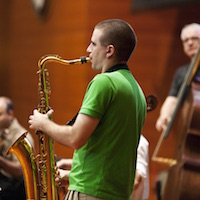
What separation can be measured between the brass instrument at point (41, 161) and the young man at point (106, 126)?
0.34 metres

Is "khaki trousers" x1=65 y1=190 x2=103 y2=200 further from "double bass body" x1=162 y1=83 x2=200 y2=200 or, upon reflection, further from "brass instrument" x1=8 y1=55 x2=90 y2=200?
"double bass body" x1=162 y1=83 x2=200 y2=200

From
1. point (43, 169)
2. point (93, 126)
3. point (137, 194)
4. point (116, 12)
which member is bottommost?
point (137, 194)

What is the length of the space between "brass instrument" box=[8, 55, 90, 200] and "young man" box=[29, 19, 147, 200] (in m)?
0.34

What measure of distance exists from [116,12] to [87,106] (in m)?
3.30

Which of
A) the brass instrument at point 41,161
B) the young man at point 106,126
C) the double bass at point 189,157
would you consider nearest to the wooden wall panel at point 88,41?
the double bass at point 189,157

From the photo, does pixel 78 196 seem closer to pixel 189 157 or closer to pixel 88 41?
pixel 189 157

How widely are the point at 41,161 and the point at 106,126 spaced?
0.54m

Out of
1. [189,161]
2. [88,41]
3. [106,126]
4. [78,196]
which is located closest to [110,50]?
[106,126]

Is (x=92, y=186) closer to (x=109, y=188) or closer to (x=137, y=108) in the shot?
(x=109, y=188)

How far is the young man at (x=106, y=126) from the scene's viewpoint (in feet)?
6.63

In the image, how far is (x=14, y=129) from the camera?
3.77 m

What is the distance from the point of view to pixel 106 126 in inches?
81.5

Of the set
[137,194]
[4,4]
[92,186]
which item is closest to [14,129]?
[137,194]

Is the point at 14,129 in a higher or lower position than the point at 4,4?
lower
